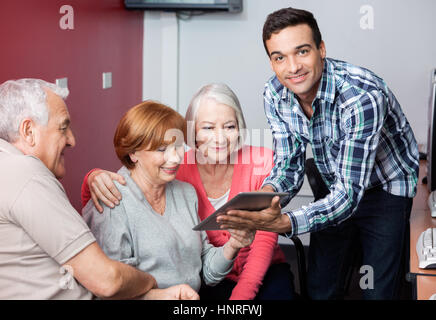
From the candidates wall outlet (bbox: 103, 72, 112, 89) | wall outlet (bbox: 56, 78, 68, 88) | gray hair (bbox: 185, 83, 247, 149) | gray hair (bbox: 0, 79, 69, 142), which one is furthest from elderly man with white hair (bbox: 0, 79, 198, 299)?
wall outlet (bbox: 103, 72, 112, 89)

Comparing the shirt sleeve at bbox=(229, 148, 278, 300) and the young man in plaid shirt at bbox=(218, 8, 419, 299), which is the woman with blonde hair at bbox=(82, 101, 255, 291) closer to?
the shirt sleeve at bbox=(229, 148, 278, 300)

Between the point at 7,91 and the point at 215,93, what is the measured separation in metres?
0.76

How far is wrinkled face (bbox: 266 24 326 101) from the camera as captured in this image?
68.2 inches

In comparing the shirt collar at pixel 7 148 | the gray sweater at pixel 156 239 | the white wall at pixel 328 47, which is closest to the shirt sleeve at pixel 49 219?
the shirt collar at pixel 7 148

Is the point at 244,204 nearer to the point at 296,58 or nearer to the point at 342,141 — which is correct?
the point at 342,141

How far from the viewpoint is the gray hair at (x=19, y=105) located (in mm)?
1352

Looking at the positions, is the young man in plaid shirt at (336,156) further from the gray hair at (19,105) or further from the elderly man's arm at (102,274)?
the gray hair at (19,105)

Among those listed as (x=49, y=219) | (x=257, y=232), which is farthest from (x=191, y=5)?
(x=49, y=219)

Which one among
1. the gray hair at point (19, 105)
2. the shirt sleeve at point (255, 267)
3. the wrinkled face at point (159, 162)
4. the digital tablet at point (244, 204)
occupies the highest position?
the gray hair at point (19, 105)

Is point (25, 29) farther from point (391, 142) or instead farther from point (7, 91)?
point (391, 142)

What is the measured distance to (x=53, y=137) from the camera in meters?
1.41

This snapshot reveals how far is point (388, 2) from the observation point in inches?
135

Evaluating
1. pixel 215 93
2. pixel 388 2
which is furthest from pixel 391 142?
pixel 388 2

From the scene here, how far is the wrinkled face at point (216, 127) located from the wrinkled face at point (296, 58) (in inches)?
9.8
